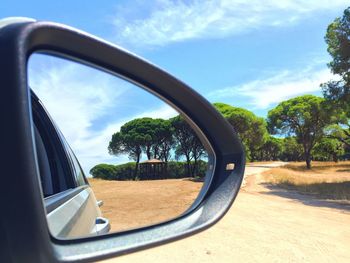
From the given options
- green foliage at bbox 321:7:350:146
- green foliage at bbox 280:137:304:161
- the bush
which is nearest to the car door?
the bush

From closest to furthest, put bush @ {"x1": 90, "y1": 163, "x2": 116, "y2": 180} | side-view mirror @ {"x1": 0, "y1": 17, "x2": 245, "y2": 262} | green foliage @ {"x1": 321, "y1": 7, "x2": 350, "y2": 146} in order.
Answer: side-view mirror @ {"x1": 0, "y1": 17, "x2": 245, "y2": 262}
bush @ {"x1": 90, "y1": 163, "x2": 116, "y2": 180}
green foliage @ {"x1": 321, "y1": 7, "x2": 350, "y2": 146}

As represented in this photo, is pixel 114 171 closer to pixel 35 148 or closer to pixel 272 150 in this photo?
pixel 35 148

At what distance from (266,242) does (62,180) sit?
302 inches

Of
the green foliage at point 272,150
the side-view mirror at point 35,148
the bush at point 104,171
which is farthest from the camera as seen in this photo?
the green foliage at point 272,150

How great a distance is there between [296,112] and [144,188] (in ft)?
183

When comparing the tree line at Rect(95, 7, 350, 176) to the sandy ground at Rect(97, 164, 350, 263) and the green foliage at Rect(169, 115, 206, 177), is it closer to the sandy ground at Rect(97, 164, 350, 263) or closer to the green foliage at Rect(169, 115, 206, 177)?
the green foliage at Rect(169, 115, 206, 177)

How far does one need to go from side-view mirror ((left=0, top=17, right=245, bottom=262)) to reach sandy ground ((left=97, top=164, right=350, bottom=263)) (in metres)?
5.99

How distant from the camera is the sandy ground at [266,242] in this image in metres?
8.16

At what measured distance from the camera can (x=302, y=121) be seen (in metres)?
56.5

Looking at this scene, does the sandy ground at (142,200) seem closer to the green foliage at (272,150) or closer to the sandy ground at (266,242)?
the sandy ground at (266,242)

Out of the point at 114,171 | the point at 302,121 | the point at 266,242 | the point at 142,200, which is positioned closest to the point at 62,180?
the point at 142,200

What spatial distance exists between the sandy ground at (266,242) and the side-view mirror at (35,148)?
19.7 ft

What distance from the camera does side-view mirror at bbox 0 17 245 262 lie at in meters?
0.94

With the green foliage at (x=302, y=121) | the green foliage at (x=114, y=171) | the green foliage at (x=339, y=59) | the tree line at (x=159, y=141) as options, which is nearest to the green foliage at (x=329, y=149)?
the green foliage at (x=302, y=121)
